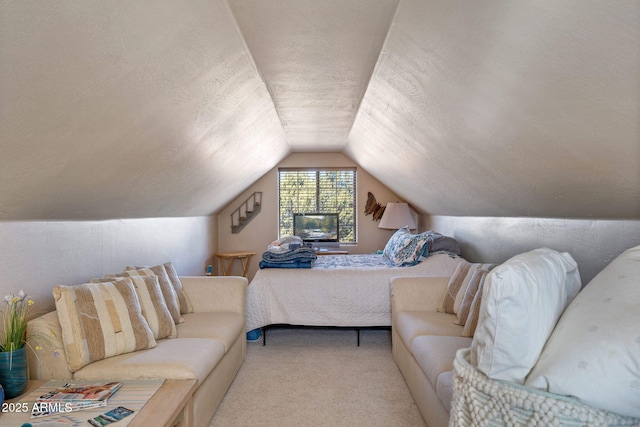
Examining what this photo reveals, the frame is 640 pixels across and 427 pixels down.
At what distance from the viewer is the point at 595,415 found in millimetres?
998

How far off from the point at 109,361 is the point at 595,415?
206 cm

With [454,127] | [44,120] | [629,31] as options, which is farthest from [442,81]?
[44,120]

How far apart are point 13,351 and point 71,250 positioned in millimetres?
907

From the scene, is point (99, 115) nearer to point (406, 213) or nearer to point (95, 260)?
point (95, 260)

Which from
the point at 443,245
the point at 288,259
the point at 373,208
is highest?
the point at 373,208

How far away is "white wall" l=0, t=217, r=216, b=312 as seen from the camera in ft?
6.68

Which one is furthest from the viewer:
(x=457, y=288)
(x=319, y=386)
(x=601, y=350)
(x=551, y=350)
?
(x=457, y=288)

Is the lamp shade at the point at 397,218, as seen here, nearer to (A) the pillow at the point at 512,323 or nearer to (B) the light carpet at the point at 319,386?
(B) the light carpet at the point at 319,386

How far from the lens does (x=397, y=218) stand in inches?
219

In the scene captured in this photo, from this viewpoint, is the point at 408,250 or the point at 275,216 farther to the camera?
the point at 275,216

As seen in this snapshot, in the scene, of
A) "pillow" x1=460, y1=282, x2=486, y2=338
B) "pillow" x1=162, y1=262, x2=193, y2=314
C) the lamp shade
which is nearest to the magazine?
"pillow" x1=162, y1=262, x2=193, y2=314

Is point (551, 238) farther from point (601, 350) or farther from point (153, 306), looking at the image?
point (153, 306)

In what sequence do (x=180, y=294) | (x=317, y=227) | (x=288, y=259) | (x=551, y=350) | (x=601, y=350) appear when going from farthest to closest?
1. (x=317, y=227)
2. (x=288, y=259)
3. (x=180, y=294)
4. (x=551, y=350)
5. (x=601, y=350)

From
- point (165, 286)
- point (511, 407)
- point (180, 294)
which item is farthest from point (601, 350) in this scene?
point (180, 294)
